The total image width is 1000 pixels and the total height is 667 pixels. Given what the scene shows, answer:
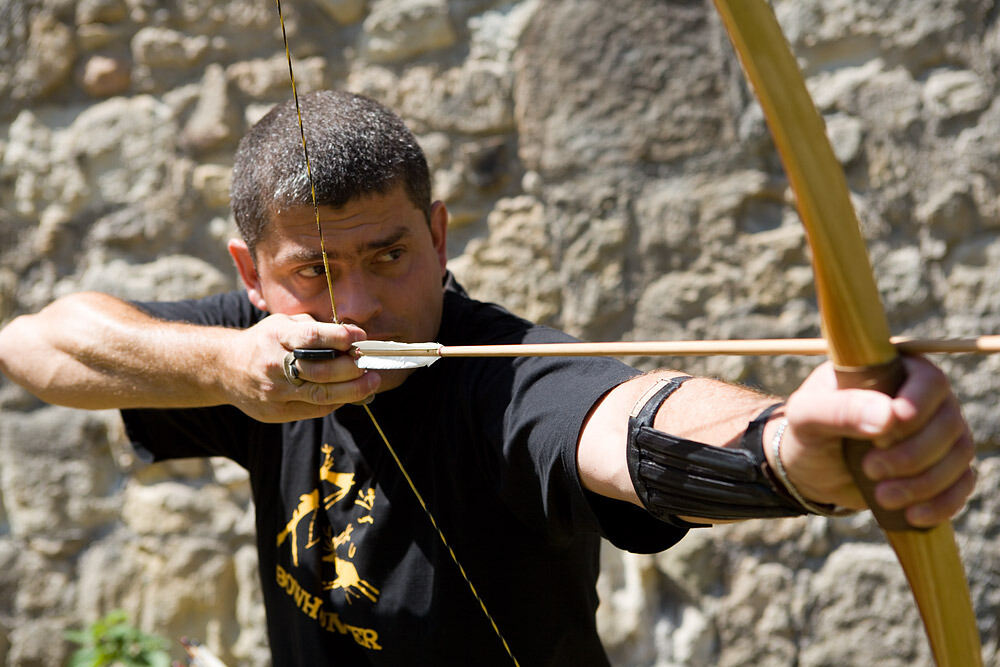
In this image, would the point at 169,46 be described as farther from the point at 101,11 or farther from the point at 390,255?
the point at 390,255

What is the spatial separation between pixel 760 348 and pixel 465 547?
566 mm

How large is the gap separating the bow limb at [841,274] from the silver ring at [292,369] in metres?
0.54

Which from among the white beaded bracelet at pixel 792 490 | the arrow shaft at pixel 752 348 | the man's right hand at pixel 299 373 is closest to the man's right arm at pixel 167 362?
the man's right hand at pixel 299 373

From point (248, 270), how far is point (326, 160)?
304mm

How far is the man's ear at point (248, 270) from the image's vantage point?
1270mm

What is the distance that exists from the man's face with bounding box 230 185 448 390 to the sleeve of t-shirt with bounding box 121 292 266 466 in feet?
0.98

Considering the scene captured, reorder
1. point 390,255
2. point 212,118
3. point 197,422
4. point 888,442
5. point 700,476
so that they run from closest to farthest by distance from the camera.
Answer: point 888,442 < point 700,476 < point 390,255 < point 197,422 < point 212,118

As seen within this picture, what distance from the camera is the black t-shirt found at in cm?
91

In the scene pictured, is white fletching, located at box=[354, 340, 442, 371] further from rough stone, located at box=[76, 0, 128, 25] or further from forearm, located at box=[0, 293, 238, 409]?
rough stone, located at box=[76, 0, 128, 25]

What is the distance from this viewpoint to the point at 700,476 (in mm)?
661

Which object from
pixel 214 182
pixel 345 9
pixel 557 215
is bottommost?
pixel 557 215

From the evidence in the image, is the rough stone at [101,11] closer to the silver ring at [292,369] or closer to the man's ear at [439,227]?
the man's ear at [439,227]

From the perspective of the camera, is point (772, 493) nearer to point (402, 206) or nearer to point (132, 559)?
point (402, 206)

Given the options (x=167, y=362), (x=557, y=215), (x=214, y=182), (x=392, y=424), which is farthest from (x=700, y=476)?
(x=214, y=182)
